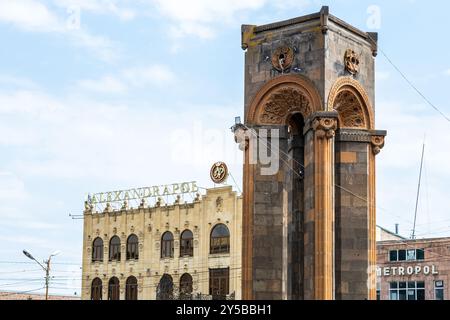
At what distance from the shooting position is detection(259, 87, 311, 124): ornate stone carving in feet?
93.7

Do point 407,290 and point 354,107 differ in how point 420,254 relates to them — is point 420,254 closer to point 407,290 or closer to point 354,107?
point 407,290

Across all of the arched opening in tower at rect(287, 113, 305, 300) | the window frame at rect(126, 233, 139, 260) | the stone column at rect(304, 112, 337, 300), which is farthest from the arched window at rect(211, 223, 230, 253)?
the stone column at rect(304, 112, 337, 300)

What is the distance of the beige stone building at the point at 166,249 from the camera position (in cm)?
7819

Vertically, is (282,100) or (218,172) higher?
(218,172)

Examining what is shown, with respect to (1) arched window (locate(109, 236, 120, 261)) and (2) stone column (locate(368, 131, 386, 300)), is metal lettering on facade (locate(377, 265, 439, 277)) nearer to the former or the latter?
(1) arched window (locate(109, 236, 120, 261))

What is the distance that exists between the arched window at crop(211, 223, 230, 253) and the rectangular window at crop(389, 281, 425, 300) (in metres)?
15.3

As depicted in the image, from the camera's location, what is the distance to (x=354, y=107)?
1132 inches

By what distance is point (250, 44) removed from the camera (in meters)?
29.6

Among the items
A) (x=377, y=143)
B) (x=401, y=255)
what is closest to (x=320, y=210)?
(x=377, y=143)

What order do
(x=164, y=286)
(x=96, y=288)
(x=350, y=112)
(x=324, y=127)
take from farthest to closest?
(x=96, y=288) < (x=164, y=286) < (x=350, y=112) < (x=324, y=127)

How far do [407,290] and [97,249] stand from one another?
33.0 m

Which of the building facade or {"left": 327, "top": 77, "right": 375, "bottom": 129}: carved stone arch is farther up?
{"left": 327, "top": 77, "right": 375, "bottom": 129}: carved stone arch

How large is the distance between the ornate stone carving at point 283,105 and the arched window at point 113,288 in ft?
201
